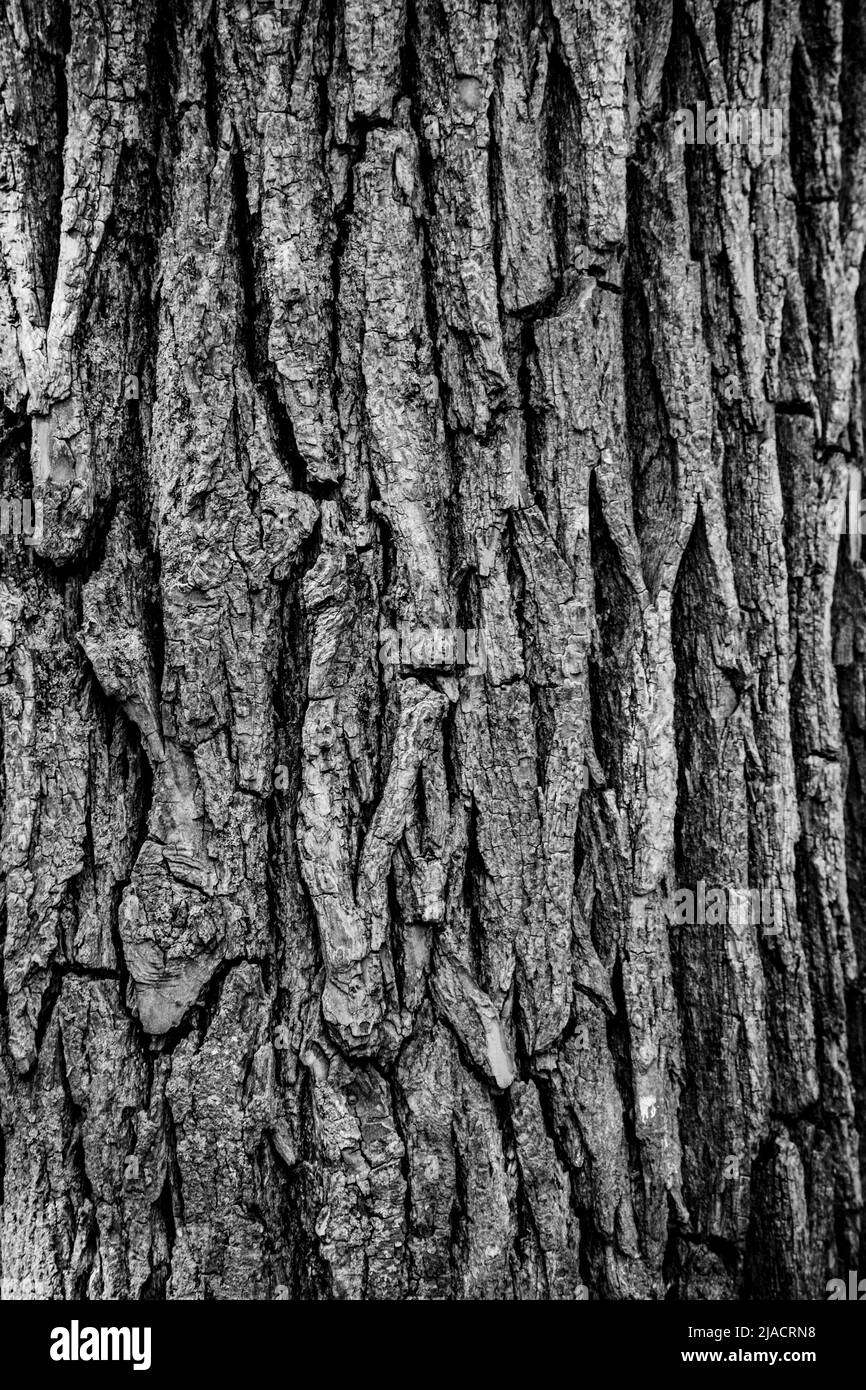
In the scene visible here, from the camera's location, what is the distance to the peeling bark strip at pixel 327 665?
57.2 inches

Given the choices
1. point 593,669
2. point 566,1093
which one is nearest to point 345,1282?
point 566,1093

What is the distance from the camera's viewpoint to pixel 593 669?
1.57 meters

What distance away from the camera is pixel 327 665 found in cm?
146

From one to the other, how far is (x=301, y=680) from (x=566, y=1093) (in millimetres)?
813

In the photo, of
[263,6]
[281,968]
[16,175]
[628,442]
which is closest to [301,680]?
[281,968]

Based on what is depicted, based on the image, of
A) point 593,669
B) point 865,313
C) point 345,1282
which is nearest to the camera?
point 345,1282

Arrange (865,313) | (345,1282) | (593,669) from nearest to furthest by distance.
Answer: (345,1282) → (593,669) → (865,313)

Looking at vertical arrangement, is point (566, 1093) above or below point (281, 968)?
below

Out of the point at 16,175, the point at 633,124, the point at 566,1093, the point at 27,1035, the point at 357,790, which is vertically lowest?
the point at 566,1093

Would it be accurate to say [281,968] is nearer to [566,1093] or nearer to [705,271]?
[566,1093]

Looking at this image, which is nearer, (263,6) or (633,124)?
(263,6)

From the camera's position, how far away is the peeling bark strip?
4.77 feet

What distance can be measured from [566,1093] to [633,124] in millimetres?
1650
